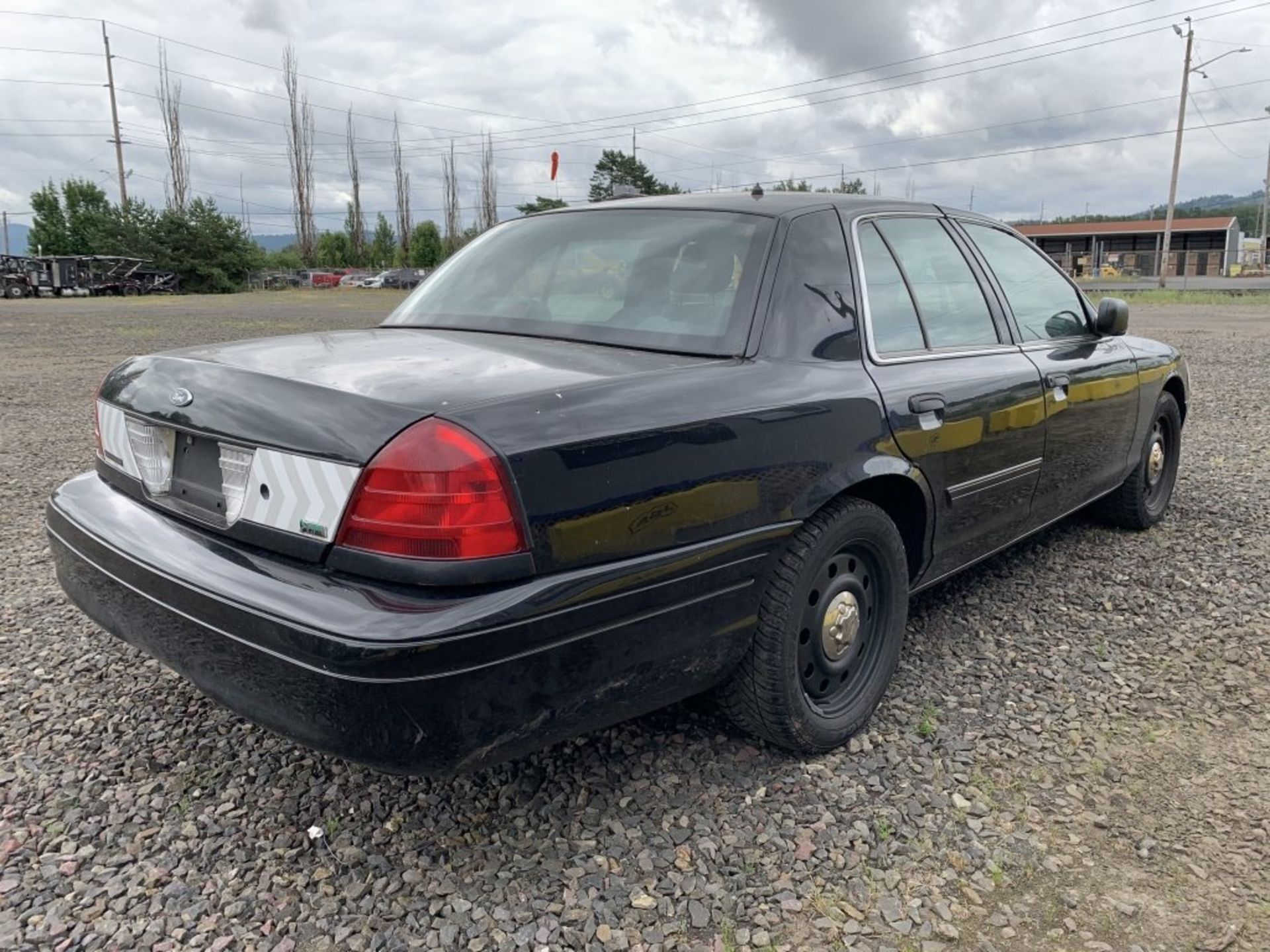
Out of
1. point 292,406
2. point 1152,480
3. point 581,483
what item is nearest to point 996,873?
point 581,483

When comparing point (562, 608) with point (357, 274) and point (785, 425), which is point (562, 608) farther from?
point (357, 274)

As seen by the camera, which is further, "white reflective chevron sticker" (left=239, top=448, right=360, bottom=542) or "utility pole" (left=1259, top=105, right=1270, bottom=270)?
"utility pole" (left=1259, top=105, right=1270, bottom=270)

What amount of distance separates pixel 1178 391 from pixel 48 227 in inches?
2536

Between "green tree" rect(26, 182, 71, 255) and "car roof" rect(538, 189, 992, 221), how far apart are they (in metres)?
61.3

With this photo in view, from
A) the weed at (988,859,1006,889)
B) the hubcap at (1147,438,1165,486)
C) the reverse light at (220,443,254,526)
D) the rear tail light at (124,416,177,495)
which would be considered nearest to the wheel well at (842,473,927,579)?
the weed at (988,859,1006,889)

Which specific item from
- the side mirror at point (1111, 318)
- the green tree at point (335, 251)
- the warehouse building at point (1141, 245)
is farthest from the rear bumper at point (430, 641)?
the green tree at point (335, 251)

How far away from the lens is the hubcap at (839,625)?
8.77ft

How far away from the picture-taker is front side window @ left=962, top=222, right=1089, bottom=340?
3.71 metres

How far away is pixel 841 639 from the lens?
273cm

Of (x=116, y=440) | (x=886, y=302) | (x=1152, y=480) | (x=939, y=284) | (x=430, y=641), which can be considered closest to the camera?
(x=430, y=641)

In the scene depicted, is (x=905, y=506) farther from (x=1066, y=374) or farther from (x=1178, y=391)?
(x=1178, y=391)

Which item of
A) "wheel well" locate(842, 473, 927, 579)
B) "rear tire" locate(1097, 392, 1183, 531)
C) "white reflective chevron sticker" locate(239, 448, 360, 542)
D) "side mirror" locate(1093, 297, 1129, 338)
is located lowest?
"rear tire" locate(1097, 392, 1183, 531)

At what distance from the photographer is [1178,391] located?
5.02 meters

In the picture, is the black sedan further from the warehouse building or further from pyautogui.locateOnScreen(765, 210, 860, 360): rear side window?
the warehouse building
